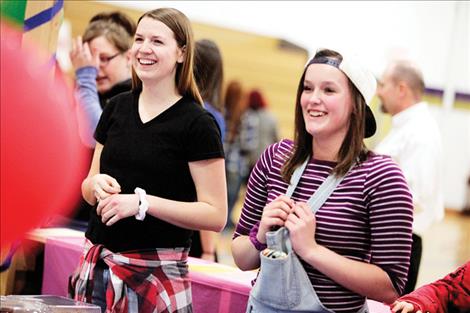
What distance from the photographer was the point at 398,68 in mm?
4559

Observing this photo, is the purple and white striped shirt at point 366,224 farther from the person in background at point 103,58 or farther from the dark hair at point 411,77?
the dark hair at point 411,77

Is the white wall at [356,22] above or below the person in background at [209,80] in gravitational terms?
above

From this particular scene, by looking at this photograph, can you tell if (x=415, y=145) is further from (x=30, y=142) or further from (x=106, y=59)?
(x=30, y=142)

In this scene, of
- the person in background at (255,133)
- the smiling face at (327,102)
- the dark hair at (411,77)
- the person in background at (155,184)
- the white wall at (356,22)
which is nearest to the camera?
the smiling face at (327,102)

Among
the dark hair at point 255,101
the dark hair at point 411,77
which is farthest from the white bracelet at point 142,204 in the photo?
the dark hair at point 255,101

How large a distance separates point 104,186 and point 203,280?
95cm

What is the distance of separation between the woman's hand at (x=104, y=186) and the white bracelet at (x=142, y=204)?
0.19 feet

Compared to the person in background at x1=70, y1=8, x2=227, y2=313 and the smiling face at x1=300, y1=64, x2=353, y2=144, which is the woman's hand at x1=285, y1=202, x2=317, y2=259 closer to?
the smiling face at x1=300, y1=64, x2=353, y2=144

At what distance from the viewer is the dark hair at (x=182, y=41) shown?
241cm

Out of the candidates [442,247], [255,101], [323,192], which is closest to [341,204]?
[323,192]

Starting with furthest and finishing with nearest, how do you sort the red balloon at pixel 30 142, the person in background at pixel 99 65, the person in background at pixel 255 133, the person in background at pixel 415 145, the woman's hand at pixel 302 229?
the person in background at pixel 255 133 → the person in background at pixel 415 145 → the person in background at pixel 99 65 → the woman's hand at pixel 302 229 → the red balloon at pixel 30 142

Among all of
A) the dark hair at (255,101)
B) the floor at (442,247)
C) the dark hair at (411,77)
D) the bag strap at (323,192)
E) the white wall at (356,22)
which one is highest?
the white wall at (356,22)

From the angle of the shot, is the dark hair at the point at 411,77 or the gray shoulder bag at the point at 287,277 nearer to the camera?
the gray shoulder bag at the point at 287,277

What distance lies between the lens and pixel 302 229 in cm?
199
